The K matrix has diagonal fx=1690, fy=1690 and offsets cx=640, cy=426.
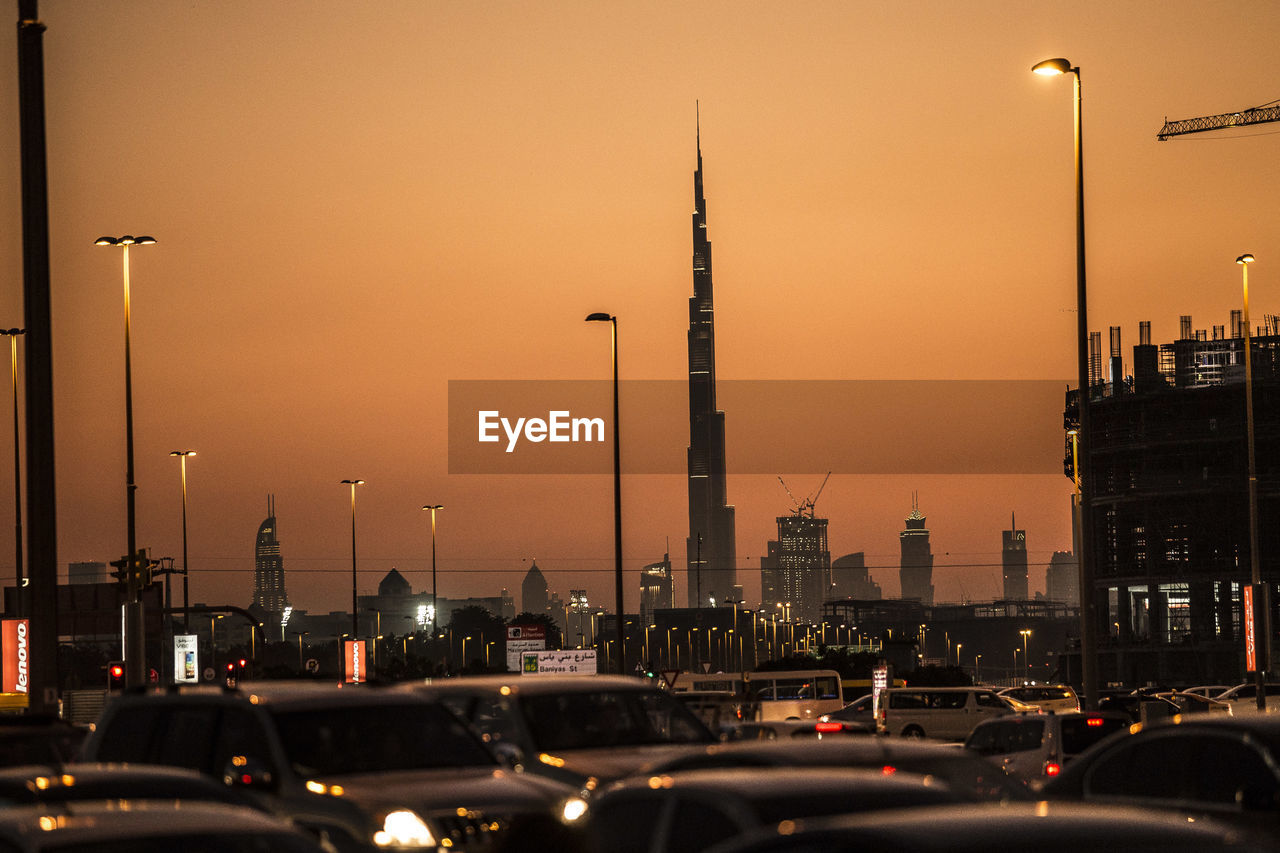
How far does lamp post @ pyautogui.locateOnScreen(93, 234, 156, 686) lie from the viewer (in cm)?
3264

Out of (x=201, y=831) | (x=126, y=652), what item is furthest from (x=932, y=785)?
(x=126, y=652)

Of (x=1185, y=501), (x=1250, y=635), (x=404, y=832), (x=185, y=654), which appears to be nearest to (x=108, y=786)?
(x=404, y=832)

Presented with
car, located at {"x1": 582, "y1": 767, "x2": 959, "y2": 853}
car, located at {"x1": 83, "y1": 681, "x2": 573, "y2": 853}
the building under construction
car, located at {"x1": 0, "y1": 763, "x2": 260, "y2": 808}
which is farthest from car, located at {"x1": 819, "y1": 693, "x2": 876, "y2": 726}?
the building under construction

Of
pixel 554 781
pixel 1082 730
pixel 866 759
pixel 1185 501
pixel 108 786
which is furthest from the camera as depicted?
pixel 1185 501

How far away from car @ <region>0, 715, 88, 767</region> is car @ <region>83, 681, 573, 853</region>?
0.40 meters

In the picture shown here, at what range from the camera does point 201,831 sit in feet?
21.4

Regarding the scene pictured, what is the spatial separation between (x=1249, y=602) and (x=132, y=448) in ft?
94.3

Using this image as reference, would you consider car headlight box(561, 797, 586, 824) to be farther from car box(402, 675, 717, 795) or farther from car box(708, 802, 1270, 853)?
car box(708, 802, 1270, 853)

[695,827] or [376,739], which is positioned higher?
[695,827]

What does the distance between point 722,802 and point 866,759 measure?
2164 mm

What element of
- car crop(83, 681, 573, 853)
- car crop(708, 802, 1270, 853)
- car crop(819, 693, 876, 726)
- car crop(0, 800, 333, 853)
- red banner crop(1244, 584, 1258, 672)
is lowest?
car crop(819, 693, 876, 726)

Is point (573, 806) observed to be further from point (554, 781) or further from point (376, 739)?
point (554, 781)

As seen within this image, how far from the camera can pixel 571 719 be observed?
14234 mm

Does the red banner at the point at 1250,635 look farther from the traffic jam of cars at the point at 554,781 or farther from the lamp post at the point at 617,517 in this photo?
the traffic jam of cars at the point at 554,781
